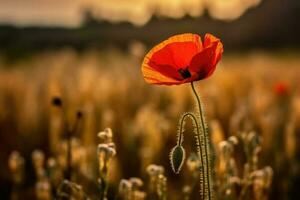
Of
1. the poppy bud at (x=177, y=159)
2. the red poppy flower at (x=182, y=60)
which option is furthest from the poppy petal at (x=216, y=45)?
the poppy bud at (x=177, y=159)

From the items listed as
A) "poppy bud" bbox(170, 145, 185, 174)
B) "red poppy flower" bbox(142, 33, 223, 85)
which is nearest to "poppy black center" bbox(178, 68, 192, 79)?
"red poppy flower" bbox(142, 33, 223, 85)

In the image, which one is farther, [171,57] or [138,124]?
[138,124]

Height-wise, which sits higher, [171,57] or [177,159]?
[171,57]

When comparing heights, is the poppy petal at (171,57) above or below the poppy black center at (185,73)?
above

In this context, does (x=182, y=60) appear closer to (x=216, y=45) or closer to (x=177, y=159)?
(x=216, y=45)

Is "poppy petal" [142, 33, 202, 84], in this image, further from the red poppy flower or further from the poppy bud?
the poppy bud

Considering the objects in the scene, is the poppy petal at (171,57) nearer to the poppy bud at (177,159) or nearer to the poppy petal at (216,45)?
the poppy petal at (216,45)

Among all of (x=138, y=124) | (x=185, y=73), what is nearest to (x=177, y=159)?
(x=185, y=73)

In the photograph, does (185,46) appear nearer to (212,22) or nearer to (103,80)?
(103,80)
